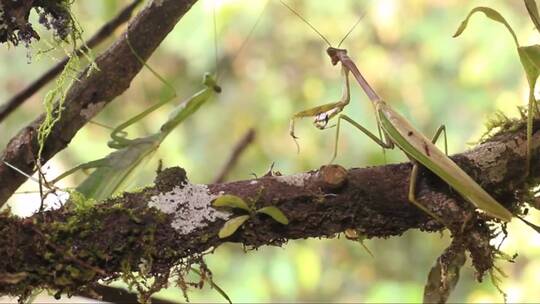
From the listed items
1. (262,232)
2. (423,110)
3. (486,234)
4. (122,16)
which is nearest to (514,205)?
(486,234)

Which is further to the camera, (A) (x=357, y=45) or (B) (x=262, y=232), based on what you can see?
(A) (x=357, y=45)

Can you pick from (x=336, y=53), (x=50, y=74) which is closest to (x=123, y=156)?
(x=50, y=74)

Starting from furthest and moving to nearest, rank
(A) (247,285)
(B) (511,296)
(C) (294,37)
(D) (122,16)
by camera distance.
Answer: (C) (294,37) < (A) (247,285) < (B) (511,296) < (D) (122,16)

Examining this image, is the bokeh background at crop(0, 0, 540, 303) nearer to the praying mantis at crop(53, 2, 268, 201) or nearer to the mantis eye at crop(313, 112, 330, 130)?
the praying mantis at crop(53, 2, 268, 201)

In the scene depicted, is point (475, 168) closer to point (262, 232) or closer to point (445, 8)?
point (262, 232)

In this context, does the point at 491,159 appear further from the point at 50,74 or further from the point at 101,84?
the point at 50,74
